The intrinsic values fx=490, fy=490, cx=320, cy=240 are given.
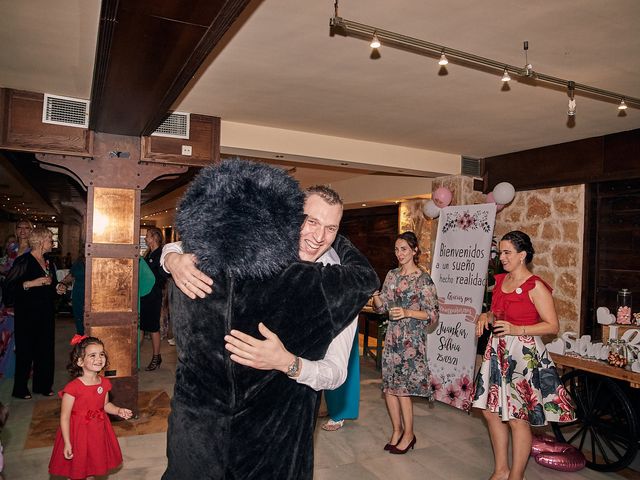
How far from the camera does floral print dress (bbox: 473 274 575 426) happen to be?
2814mm

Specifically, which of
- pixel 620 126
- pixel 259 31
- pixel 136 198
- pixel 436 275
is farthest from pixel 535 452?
pixel 136 198

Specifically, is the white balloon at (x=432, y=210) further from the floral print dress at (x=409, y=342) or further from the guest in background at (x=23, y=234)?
the guest in background at (x=23, y=234)

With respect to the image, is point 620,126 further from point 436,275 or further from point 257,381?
point 257,381

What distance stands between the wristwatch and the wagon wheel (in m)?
2.91

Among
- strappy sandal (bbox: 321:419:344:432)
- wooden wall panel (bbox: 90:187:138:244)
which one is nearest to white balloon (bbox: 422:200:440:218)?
strappy sandal (bbox: 321:419:344:432)

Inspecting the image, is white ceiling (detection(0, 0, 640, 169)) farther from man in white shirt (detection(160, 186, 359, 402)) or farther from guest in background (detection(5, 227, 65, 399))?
guest in background (detection(5, 227, 65, 399))

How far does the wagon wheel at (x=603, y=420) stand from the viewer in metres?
3.17

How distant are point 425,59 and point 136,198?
2.47 meters

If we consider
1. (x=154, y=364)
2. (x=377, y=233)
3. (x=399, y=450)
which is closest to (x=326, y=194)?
(x=399, y=450)

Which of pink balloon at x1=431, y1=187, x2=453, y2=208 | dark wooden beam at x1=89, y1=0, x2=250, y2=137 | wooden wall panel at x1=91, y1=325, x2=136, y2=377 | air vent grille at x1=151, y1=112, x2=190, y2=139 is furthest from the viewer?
pink balloon at x1=431, y1=187, x2=453, y2=208

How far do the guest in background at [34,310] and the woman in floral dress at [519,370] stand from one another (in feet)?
12.4

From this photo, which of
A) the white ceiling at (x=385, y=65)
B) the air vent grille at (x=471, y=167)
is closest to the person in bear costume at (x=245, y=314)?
the white ceiling at (x=385, y=65)

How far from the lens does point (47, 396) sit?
179 inches

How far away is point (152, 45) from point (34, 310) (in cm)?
339
